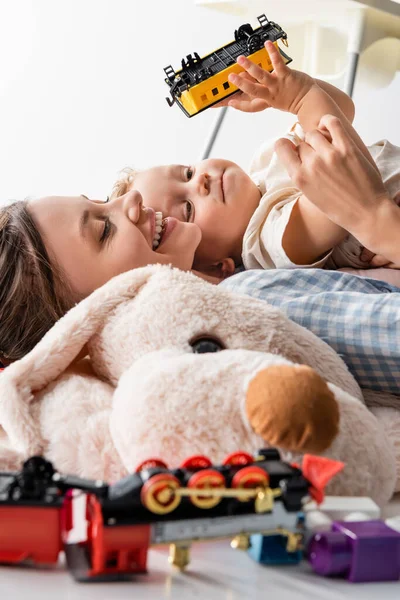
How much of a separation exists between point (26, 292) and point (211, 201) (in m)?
0.42

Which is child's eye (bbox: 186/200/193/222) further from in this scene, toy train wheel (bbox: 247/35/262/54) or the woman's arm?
the woman's arm

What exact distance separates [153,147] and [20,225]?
1824 mm

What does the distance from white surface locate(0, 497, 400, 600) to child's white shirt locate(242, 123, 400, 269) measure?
2.09ft

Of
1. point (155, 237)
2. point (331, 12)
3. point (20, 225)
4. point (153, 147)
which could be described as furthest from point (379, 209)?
point (153, 147)

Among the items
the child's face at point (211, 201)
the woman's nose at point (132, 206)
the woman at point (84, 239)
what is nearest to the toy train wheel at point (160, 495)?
the woman at point (84, 239)

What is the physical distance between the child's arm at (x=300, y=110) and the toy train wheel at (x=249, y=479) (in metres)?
0.64

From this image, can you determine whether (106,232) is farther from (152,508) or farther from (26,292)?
(152,508)

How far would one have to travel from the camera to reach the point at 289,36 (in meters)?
1.86

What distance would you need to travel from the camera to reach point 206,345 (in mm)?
604

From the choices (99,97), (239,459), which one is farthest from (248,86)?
(99,97)

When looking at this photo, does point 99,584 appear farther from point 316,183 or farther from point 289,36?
point 289,36

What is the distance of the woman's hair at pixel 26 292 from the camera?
34.4 inches

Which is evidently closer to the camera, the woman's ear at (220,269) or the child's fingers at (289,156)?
the child's fingers at (289,156)

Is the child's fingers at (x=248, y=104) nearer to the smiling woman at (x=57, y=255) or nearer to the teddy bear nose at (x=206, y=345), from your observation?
the smiling woman at (x=57, y=255)
